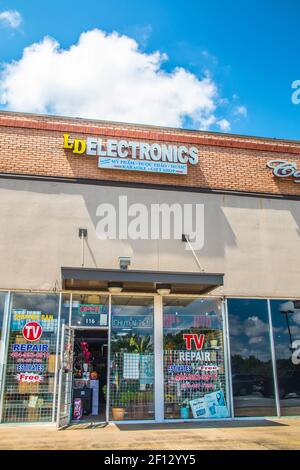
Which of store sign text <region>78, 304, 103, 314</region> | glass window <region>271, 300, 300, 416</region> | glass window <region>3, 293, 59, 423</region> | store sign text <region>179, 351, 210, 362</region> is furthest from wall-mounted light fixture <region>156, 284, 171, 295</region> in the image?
glass window <region>271, 300, 300, 416</region>

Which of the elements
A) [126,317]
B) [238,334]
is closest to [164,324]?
[126,317]

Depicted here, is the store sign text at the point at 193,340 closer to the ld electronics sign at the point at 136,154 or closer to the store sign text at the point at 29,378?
the store sign text at the point at 29,378

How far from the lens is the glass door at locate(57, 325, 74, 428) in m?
10.8

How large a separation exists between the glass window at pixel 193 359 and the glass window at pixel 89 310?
171 centimetres

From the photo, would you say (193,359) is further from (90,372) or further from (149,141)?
(149,141)

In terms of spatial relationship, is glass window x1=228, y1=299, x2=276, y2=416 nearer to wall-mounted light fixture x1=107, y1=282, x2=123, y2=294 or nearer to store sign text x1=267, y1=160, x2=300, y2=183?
wall-mounted light fixture x1=107, y1=282, x2=123, y2=294

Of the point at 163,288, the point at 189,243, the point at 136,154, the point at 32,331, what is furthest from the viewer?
the point at 136,154

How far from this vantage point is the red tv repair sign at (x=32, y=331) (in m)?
11.7

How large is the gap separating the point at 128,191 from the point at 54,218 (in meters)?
2.27

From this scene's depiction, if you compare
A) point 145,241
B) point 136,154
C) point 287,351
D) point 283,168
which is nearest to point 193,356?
point 287,351

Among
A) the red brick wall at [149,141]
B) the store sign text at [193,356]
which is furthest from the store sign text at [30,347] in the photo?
the red brick wall at [149,141]

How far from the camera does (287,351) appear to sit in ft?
42.7

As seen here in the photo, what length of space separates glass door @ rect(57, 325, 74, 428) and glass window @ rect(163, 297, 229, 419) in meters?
2.51

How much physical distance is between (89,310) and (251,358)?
4.69 meters
